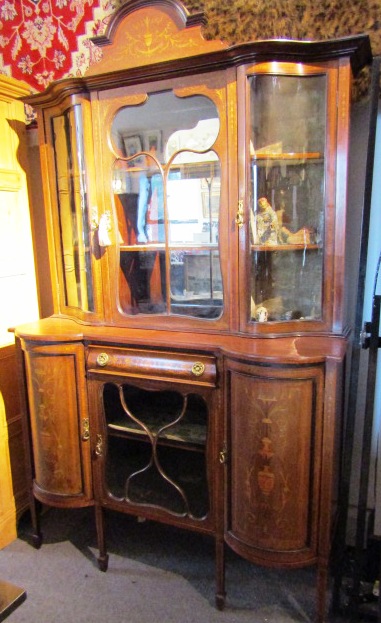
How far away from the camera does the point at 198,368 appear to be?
4.89ft

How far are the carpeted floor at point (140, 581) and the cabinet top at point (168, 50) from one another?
5.99 ft

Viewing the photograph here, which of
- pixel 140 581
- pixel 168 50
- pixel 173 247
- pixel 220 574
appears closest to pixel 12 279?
pixel 173 247

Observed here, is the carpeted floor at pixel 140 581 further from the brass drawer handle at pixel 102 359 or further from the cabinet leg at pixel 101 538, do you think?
the brass drawer handle at pixel 102 359

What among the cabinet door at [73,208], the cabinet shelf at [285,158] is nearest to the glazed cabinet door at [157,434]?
the cabinet door at [73,208]

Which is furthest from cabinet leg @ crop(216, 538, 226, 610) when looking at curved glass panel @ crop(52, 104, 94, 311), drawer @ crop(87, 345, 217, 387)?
curved glass panel @ crop(52, 104, 94, 311)

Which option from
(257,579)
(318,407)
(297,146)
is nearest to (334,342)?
(318,407)

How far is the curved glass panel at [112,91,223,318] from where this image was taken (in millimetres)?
1562

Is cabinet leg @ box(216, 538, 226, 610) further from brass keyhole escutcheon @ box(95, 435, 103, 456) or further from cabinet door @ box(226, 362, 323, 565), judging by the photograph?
brass keyhole escutcheon @ box(95, 435, 103, 456)

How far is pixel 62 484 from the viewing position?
177cm

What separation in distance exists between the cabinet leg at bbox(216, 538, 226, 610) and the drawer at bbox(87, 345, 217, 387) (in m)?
0.58

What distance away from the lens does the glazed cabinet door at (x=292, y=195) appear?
1402 mm

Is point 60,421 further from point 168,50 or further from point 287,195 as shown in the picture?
point 168,50

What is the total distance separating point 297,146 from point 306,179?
0.11 m

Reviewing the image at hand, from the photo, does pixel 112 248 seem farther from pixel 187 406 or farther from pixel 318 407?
pixel 318 407
